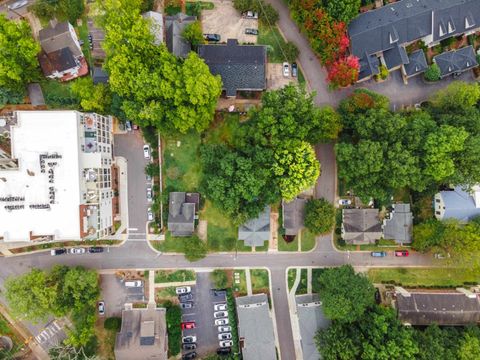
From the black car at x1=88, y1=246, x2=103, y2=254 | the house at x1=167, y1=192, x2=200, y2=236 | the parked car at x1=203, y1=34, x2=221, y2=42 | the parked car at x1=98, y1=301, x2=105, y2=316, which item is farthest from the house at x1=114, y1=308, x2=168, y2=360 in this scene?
the parked car at x1=203, y1=34, x2=221, y2=42

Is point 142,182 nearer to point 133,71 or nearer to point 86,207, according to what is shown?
point 86,207

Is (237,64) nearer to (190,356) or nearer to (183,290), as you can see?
(183,290)

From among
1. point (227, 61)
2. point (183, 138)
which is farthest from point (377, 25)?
point (183, 138)

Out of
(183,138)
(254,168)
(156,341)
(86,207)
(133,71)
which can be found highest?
(133,71)

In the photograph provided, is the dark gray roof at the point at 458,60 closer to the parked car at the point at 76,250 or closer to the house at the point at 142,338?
the house at the point at 142,338

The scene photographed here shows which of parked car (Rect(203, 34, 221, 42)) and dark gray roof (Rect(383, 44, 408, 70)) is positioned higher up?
parked car (Rect(203, 34, 221, 42))

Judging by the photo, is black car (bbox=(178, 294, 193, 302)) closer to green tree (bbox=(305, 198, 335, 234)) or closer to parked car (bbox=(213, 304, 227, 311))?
parked car (bbox=(213, 304, 227, 311))

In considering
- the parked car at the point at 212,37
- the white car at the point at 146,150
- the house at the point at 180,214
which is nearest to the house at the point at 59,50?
the white car at the point at 146,150
